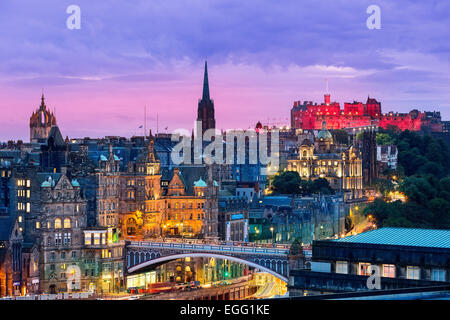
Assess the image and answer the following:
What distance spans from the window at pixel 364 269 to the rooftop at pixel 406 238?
2.21m

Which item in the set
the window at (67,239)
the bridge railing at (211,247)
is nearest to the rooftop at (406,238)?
the bridge railing at (211,247)

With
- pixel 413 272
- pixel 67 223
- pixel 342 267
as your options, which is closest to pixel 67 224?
pixel 67 223

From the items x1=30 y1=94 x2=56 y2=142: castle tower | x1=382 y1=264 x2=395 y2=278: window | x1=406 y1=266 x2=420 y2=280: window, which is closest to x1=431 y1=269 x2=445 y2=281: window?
x1=406 y1=266 x2=420 y2=280: window

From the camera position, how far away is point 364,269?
80.1 meters

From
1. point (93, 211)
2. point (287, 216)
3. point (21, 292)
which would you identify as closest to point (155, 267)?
point (93, 211)

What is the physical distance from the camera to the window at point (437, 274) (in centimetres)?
7644

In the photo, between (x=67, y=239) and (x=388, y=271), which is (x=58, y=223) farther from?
(x=388, y=271)

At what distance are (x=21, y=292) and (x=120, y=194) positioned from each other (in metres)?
23.6

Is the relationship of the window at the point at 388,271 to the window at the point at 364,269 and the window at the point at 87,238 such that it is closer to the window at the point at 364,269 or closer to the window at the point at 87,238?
the window at the point at 364,269

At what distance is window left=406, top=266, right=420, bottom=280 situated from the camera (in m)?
77.4

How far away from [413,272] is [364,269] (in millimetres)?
3974

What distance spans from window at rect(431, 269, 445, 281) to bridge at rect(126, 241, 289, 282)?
28107 millimetres

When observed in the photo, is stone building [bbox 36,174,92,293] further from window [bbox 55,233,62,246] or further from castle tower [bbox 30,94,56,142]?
castle tower [bbox 30,94,56,142]
